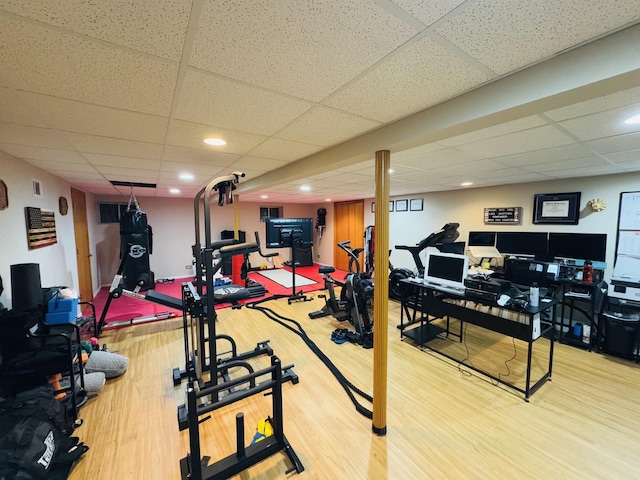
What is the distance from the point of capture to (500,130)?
187 centimetres

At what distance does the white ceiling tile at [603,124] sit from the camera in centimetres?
153

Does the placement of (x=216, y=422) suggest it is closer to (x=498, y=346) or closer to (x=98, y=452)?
(x=98, y=452)

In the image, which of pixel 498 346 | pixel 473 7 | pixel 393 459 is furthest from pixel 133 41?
pixel 498 346

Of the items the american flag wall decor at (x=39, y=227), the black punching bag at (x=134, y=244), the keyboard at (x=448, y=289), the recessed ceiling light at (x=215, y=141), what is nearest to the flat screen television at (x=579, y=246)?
the keyboard at (x=448, y=289)

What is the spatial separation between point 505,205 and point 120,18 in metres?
5.38

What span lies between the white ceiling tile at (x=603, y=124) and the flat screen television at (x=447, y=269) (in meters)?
1.57


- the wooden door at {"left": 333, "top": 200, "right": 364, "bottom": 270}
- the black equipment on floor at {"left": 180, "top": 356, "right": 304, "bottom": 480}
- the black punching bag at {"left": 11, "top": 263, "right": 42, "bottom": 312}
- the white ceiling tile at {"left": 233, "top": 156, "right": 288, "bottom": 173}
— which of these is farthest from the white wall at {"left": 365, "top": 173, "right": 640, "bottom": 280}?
the black punching bag at {"left": 11, "top": 263, "right": 42, "bottom": 312}

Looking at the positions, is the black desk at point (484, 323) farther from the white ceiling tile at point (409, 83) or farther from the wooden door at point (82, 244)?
the wooden door at point (82, 244)

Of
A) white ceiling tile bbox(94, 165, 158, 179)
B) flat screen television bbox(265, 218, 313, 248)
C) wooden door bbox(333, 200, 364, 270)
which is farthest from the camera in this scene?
wooden door bbox(333, 200, 364, 270)

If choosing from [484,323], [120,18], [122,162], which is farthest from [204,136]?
[484,323]

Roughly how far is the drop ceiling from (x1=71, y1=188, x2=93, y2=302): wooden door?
314 cm

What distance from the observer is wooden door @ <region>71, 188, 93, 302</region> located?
4.67 meters

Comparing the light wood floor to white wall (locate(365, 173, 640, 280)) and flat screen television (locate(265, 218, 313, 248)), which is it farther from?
flat screen television (locate(265, 218, 313, 248))

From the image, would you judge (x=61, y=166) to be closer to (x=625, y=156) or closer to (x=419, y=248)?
(x=419, y=248)
